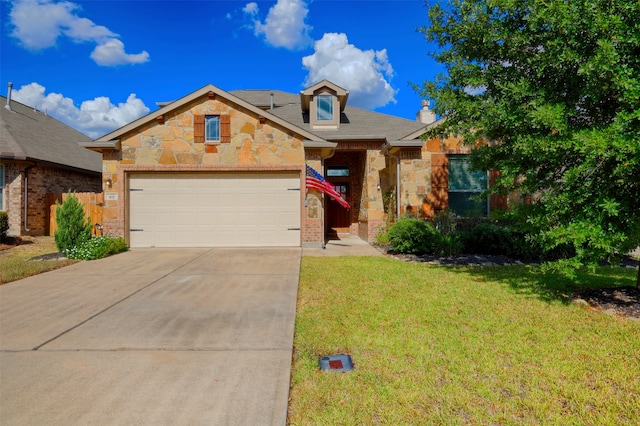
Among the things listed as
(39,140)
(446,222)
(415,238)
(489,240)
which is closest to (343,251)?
(415,238)

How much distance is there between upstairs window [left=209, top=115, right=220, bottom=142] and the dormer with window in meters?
5.38

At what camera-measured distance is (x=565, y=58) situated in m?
4.88

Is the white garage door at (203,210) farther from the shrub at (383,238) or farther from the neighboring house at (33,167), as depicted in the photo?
the neighboring house at (33,167)

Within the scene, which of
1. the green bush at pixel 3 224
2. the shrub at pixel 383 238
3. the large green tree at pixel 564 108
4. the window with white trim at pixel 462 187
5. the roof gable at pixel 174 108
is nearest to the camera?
the large green tree at pixel 564 108

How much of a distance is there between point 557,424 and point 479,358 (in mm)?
987

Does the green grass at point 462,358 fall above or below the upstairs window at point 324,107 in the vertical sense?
below

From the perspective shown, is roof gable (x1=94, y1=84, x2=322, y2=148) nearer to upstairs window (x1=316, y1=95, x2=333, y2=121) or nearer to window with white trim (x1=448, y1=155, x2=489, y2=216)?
upstairs window (x1=316, y1=95, x2=333, y2=121)

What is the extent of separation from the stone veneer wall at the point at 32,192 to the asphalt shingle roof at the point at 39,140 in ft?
1.79

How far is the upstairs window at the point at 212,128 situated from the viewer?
1148 centimetres

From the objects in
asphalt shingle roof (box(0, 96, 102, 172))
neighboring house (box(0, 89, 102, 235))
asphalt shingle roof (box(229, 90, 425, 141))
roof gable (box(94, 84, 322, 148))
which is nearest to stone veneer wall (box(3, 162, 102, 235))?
neighboring house (box(0, 89, 102, 235))

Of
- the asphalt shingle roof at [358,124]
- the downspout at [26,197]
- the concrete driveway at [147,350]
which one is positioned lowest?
the concrete driveway at [147,350]

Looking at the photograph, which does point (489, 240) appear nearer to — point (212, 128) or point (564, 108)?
point (564, 108)

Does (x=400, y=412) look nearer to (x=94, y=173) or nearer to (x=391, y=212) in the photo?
(x=391, y=212)

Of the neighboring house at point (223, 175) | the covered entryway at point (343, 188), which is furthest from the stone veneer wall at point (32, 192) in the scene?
the covered entryway at point (343, 188)
